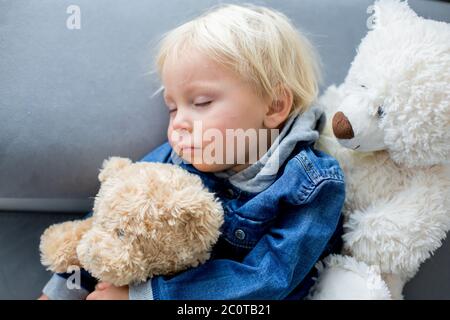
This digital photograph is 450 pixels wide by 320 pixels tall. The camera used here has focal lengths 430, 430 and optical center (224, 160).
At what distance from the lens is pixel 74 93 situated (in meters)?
0.78

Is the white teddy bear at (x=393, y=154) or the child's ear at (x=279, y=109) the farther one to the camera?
the child's ear at (x=279, y=109)

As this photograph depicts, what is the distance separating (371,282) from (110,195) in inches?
16.3

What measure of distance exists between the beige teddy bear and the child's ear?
0.20m

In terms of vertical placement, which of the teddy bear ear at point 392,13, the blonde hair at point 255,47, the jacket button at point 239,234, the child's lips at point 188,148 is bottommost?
the jacket button at point 239,234

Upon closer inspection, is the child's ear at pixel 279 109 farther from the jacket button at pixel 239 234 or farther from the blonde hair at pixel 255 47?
the jacket button at pixel 239 234

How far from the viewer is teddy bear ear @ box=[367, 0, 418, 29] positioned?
2.27 feet

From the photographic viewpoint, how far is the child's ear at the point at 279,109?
28.6 inches

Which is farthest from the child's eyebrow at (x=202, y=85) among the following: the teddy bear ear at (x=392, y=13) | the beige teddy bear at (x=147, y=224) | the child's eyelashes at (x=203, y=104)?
the teddy bear ear at (x=392, y=13)

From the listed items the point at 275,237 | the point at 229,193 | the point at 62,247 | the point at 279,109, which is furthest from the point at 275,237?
the point at 62,247

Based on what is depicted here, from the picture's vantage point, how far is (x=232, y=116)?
2.26ft

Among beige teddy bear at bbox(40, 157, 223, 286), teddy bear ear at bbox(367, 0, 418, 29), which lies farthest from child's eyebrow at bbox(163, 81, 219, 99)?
teddy bear ear at bbox(367, 0, 418, 29)

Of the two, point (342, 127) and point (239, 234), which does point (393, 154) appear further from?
point (239, 234)

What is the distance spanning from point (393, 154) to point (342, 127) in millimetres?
92

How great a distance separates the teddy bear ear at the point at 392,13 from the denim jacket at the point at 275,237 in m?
0.23
